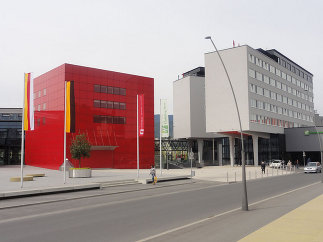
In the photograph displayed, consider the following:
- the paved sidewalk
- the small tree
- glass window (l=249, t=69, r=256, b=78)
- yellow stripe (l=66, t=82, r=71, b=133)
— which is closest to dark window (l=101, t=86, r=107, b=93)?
the small tree

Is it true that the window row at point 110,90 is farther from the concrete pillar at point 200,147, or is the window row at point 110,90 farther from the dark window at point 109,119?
the concrete pillar at point 200,147

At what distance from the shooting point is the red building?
4725 centimetres

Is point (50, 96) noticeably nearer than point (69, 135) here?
No

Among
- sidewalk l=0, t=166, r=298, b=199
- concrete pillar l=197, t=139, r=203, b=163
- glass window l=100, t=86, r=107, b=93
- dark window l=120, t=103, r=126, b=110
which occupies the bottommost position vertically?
sidewalk l=0, t=166, r=298, b=199

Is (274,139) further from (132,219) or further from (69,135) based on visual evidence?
(132,219)

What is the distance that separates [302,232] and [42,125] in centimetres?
4721

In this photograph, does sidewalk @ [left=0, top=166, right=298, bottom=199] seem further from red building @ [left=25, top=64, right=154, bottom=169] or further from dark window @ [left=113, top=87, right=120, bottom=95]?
dark window @ [left=113, top=87, right=120, bottom=95]

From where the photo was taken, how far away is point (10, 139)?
62.7 metres

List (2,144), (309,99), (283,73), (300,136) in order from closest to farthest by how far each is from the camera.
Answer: (2,144) → (300,136) → (283,73) → (309,99)

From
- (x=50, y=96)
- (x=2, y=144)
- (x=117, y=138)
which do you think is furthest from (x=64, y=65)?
(x=2, y=144)

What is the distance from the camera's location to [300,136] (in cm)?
7581

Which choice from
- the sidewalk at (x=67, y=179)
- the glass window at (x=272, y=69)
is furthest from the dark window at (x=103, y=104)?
the glass window at (x=272, y=69)

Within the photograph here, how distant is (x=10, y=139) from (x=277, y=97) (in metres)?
58.3

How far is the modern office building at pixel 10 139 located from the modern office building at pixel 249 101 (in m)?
37.8
